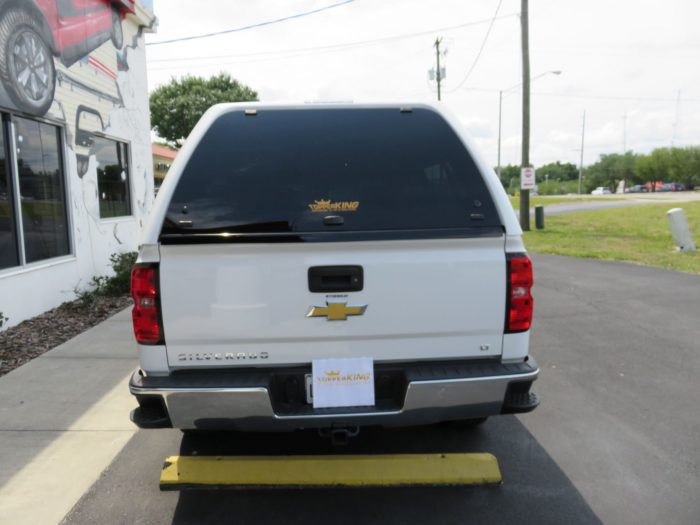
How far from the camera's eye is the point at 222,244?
2625 mm

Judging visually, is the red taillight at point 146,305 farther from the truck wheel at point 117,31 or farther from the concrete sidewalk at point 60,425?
the truck wheel at point 117,31

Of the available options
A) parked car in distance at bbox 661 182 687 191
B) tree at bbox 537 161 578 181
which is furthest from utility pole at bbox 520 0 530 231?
tree at bbox 537 161 578 181

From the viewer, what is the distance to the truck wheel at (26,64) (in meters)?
6.34

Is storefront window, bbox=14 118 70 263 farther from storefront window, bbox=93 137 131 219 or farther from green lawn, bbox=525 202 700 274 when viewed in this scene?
green lawn, bbox=525 202 700 274

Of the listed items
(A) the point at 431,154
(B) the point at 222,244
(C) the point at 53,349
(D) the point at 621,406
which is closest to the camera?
(B) the point at 222,244

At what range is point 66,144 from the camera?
7.95 m

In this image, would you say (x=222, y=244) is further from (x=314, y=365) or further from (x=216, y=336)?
(x=314, y=365)

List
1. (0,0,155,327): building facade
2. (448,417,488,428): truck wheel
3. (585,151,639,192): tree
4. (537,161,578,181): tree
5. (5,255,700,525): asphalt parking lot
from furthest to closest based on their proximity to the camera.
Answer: (537,161,578,181): tree → (585,151,639,192): tree → (0,0,155,327): building facade → (448,417,488,428): truck wheel → (5,255,700,525): asphalt parking lot

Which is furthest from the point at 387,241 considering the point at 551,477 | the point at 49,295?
the point at 49,295

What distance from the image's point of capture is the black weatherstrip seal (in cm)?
263

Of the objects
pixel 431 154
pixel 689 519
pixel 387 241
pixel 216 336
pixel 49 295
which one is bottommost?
pixel 689 519

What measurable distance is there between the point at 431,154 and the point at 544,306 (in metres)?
5.24

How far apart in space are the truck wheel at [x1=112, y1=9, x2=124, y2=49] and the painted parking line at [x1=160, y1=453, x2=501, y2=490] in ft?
29.1

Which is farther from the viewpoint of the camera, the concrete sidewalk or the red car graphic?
the red car graphic
